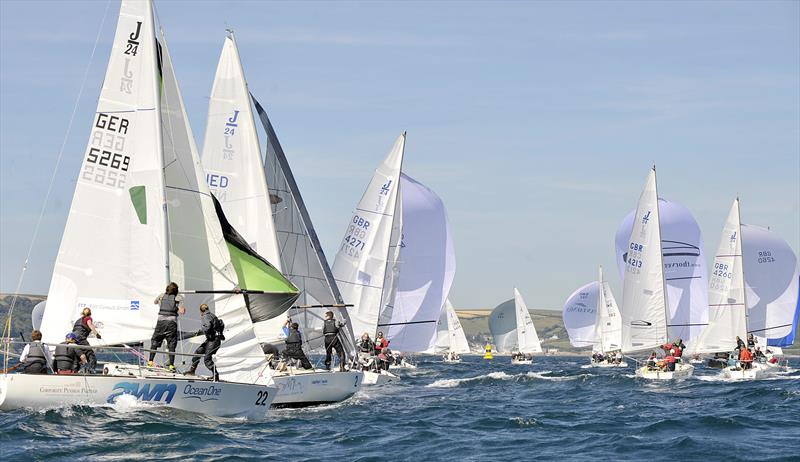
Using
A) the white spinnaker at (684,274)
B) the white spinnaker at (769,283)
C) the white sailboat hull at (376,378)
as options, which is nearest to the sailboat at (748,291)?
the white spinnaker at (769,283)

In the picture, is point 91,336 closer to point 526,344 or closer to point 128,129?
point 128,129

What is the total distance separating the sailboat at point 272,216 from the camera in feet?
86.6

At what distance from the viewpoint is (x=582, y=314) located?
330 ft

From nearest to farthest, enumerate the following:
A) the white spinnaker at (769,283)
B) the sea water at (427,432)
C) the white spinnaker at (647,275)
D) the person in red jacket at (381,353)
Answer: the sea water at (427,432) < the person in red jacket at (381,353) < the white spinnaker at (647,275) < the white spinnaker at (769,283)

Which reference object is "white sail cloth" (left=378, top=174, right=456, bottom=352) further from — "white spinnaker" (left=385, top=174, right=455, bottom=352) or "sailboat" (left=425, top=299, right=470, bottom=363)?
"sailboat" (left=425, top=299, right=470, bottom=363)

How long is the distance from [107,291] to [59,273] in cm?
94

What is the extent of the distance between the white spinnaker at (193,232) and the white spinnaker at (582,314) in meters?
79.3

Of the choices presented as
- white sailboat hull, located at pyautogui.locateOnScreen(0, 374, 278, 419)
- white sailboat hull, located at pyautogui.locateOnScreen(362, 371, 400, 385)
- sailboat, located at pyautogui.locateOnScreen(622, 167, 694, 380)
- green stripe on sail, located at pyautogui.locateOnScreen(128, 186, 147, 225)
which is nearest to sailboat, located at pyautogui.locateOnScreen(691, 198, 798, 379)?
sailboat, located at pyautogui.locateOnScreen(622, 167, 694, 380)

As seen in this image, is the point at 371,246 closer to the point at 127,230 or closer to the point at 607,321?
the point at 127,230

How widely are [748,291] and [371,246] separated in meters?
24.3

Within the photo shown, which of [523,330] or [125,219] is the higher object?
[523,330]

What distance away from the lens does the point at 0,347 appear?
20547 millimetres

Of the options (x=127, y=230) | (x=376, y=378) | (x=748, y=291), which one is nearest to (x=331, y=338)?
(x=127, y=230)

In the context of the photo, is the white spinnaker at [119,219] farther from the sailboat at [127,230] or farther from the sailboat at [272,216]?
the sailboat at [272,216]
